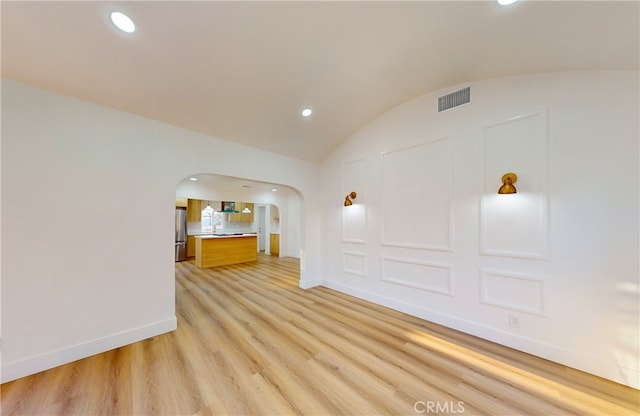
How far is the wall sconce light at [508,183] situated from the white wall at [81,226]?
3.82m

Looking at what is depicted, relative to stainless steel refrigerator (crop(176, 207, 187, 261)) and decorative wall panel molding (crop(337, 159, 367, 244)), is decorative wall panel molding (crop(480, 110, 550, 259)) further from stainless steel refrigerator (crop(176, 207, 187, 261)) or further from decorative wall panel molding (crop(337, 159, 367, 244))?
stainless steel refrigerator (crop(176, 207, 187, 261))

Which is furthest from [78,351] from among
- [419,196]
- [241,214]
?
[241,214]

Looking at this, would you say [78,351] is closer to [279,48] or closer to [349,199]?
[279,48]

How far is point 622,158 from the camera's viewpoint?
1.95 meters

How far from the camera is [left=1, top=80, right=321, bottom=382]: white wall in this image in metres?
1.99

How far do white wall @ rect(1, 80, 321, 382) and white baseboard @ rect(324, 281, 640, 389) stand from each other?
3.39m

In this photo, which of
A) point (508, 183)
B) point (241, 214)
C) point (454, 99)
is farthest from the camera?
point (241, 214)

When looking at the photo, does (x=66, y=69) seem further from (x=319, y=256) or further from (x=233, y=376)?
(x=319, y=256)

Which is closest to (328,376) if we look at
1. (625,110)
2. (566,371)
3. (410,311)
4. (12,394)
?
(410,311)

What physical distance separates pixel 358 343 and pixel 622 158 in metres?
3.04

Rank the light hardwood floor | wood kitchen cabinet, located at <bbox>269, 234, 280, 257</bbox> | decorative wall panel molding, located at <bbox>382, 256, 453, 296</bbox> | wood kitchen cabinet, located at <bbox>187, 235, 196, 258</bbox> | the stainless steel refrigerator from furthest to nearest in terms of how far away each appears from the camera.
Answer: wood kitchen cabinet, located at <bbox>269, 234, 280, 257</bbox>
wood kitchen cabinet, located at <bbox>187, 235, 196, 258</bbox>
the stainless steel refrigerator
decorative wall panel molding, located at <bbox>382, 256, 453, 296</bbox>
the light hardwood floor

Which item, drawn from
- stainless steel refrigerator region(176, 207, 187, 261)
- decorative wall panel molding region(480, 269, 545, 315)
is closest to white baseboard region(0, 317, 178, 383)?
decorative wall panel molding region(480, 269, 545, 315)

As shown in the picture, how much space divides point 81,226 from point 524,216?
4.67 meters

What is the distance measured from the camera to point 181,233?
7715 mm
